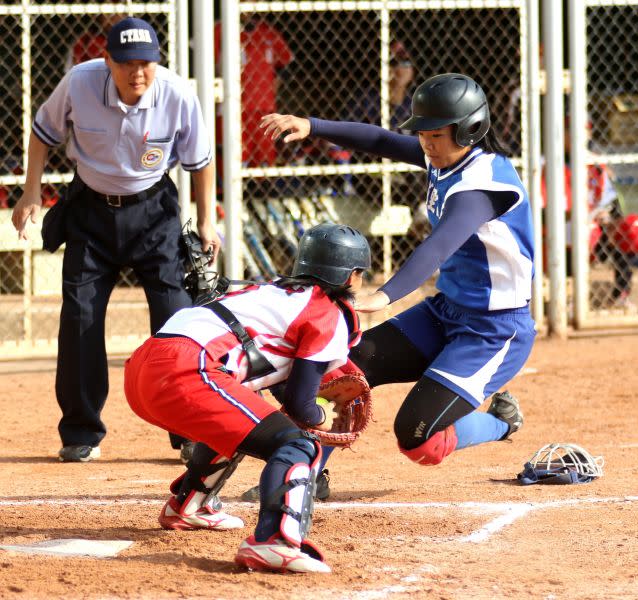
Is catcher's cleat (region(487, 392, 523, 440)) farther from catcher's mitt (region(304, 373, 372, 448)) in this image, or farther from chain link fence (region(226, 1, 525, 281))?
chain link fence (region(226, 1, 525, 281))

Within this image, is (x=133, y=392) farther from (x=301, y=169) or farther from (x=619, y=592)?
(x=301, y=169)

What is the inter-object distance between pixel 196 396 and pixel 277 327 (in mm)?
345

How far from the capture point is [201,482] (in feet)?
14.0

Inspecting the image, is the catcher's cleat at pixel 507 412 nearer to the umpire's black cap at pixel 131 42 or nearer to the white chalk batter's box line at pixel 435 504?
the white chalk batter's box line at pixel 435 504

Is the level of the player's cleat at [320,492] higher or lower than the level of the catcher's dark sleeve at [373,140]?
lower

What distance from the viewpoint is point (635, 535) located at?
13.8 ft

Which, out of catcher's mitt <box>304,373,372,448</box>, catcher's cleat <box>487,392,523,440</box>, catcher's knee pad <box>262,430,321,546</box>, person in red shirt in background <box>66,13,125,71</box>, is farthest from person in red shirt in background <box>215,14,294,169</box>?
catcher's knee pad <box>262,430,321,546</box>

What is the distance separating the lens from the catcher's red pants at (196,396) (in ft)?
12.7

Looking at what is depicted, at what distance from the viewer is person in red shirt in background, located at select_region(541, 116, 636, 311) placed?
960 centimetres

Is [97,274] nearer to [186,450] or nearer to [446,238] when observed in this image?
[186,450]

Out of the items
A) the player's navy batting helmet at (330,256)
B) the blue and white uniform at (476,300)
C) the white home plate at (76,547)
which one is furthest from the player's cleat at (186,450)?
the player's navy batting helmet at (330,256)

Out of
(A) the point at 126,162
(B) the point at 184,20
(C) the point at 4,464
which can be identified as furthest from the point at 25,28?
(C) the point at 4,464

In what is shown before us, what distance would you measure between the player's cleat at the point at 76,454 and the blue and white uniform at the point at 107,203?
0.03m

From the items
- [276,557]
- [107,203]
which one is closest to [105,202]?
[107,203]
